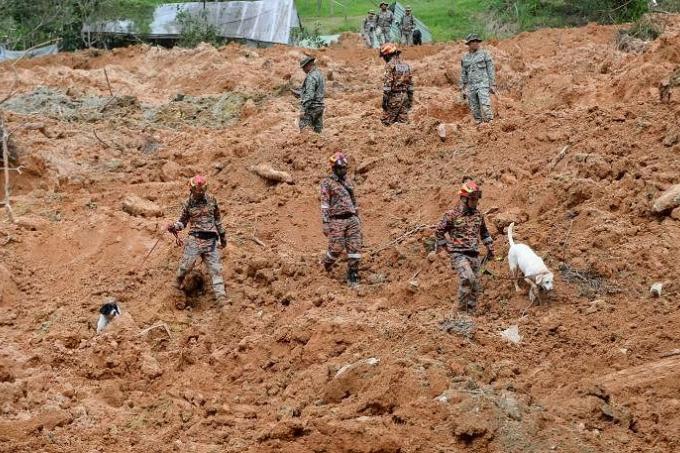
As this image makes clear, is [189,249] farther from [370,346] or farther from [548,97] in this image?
[548,97]

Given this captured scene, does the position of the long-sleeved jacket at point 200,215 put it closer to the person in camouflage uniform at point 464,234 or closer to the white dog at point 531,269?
the person in camouflage uniform at point 464,234

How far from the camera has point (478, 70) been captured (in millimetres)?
13125

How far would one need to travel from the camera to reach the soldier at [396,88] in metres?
13.9

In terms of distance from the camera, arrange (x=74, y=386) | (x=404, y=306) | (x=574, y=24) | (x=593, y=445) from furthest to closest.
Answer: (x=574, y=24) < (x=404, y=306) < (x=74, y=386) < (x=593, y=445)

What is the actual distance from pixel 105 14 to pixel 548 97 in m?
15.7

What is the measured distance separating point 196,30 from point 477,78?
48.9ft

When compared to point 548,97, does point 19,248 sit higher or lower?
lower

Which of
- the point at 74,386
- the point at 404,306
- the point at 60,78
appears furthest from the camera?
the point at 60,78

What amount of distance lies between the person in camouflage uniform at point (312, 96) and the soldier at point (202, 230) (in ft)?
13.4

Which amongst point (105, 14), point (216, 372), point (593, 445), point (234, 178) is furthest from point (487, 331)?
point (105, 14)

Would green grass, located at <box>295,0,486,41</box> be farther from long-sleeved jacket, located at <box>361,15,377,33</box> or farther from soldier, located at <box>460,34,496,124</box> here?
soldier, located at <box>460,34,496,124</box>

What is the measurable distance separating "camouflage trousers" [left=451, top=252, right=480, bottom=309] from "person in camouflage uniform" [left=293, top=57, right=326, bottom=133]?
532 cm

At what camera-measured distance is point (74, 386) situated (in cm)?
852

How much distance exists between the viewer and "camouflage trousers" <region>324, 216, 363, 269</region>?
9.95 metres
